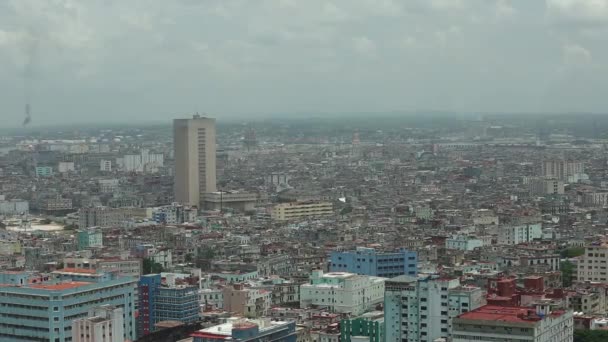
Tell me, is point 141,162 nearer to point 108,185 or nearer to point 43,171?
point 43,171

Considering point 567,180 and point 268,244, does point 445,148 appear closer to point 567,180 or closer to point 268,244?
point 567,180

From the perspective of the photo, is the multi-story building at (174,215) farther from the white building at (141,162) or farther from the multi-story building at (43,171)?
the white building at (141,162)

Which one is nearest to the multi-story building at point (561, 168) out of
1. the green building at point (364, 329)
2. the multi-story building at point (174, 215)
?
the multi-story building at point (174, 215)

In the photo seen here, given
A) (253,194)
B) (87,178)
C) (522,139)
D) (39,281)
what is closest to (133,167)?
(87,178)

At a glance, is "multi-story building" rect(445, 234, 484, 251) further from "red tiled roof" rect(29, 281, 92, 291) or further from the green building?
"red tiled roof" rect(29, 281, 92, 291)

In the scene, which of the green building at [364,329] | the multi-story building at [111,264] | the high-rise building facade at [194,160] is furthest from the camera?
the high-rise building facade at [194,160]

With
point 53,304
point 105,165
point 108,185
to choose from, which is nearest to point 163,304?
point 53,304

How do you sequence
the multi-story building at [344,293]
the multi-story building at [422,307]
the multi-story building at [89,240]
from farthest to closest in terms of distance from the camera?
1. the multi-story building at [89,240]
2. the multi-story building at [344,293]
3. the multi-story building at [422,307]
